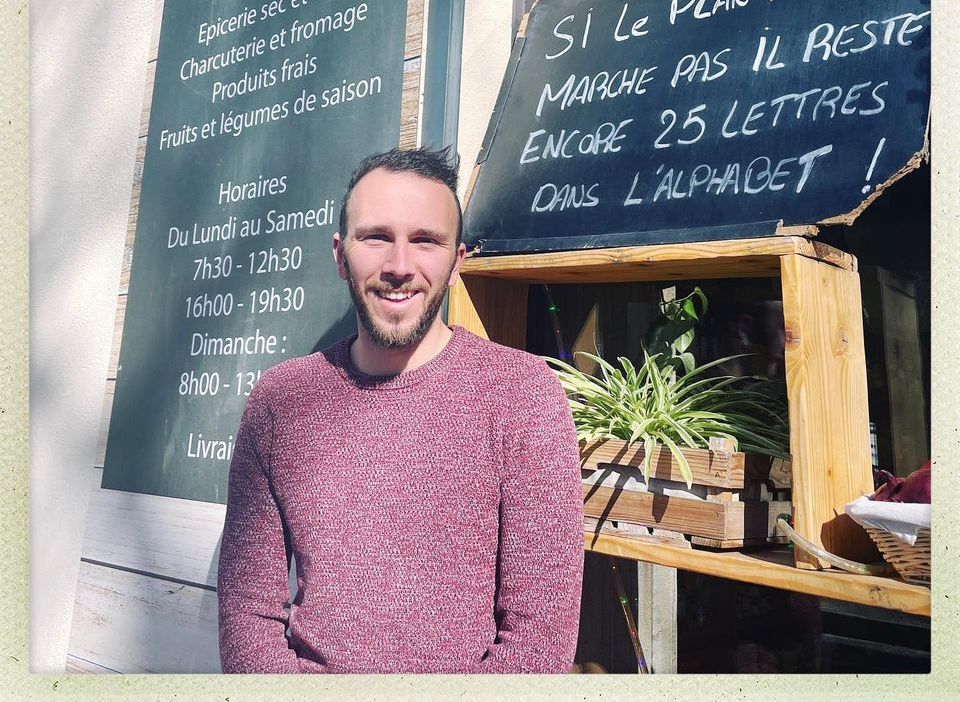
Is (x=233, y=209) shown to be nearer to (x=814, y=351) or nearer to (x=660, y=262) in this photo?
(x=660, y=262)

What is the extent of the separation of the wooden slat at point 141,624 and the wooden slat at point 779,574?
1.18m

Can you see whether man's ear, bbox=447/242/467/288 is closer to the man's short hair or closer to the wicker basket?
the man's short hair

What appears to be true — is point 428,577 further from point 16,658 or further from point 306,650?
point 16,658

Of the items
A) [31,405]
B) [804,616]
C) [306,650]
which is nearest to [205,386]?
[31,405]

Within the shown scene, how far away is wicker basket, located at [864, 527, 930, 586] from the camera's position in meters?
1.51

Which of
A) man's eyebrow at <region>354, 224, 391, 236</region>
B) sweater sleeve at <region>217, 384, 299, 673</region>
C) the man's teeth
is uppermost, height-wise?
man's eyebrow at <region>354, 224, 391, 236</region>

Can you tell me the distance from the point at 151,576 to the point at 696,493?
1588 millimetres

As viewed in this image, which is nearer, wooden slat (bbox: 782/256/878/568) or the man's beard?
wooden slat (bbox: 782/256/878/568)

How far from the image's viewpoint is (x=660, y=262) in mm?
1785

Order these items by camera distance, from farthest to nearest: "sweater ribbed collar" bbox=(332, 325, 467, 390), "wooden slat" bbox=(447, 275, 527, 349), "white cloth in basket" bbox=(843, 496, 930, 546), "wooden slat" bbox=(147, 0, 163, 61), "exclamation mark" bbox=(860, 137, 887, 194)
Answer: "wooden slat" bbox=(147, 0, 163, 61) < "wooden slat" bbox=(447, 275, 527, 349) < "sweater ribbed collar" bbox=(332, 325, 467, 390) < "exclamation mark" bbox=(860, 137, 887, 194) < "white cloth in basket" bbox=(843, 496, 930, 546)

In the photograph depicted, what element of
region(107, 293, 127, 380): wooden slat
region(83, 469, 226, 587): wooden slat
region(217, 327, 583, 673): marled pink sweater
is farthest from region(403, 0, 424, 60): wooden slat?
region(83, 469, 226, 587): wooden slat

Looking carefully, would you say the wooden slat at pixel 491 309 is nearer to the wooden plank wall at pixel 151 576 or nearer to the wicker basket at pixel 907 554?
the wooden plank wall at pixel 151 576

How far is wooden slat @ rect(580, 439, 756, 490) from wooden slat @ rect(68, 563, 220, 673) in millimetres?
1180

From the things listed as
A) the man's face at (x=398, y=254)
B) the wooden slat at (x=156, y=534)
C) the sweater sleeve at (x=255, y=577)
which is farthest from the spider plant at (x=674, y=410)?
the wooden slat at (x=156, y=534)
